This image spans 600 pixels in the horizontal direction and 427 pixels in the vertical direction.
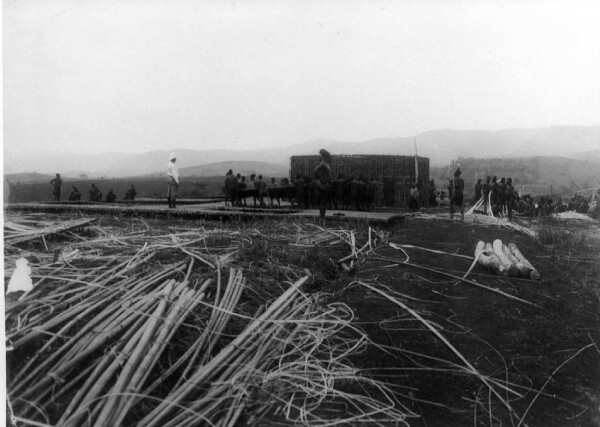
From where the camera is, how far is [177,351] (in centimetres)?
274

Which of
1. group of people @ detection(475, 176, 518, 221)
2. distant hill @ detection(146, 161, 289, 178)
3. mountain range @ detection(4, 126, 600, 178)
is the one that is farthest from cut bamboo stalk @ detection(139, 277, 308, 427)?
distant hill @ detection(146, 161, 289, 178)

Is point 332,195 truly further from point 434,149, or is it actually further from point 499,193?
point 434,149

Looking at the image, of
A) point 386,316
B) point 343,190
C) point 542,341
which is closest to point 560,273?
point 542,341

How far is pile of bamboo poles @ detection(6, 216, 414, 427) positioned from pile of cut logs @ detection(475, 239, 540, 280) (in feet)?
7.53

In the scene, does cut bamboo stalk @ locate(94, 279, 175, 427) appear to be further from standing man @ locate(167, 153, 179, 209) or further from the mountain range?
the mountain range

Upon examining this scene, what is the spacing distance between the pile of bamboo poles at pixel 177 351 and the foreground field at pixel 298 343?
1cm

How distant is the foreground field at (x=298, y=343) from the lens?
2336 millimetres

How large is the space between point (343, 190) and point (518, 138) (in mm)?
65011

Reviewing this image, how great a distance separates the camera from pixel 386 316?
347cm

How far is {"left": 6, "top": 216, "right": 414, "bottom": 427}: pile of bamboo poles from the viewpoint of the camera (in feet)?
7.45

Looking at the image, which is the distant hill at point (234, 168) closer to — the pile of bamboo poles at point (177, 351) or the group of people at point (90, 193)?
the group of people at point (90, 193)

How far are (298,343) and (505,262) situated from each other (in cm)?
316

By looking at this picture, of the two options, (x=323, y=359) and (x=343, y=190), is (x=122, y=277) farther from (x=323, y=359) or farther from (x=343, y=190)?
(x=343, y=190)

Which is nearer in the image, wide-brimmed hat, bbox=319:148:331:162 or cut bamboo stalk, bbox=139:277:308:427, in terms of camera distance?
cut bamboo stalk, bbox=139:277:308:427
